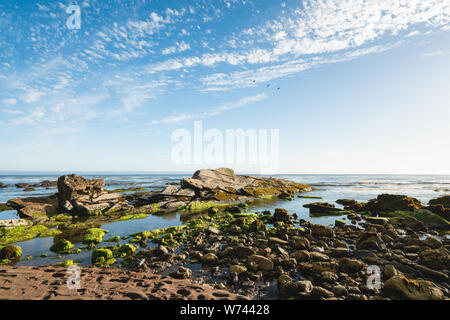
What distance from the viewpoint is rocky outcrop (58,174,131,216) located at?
20.4 metres

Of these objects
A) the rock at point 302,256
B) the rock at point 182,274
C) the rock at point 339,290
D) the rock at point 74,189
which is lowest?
the rock at point 182,274

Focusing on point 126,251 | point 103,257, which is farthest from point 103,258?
point 126,251

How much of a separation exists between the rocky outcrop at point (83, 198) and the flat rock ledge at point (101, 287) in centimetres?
1413

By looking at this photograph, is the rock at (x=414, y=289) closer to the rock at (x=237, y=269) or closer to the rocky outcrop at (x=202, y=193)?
the rock at (x=237, y=269)

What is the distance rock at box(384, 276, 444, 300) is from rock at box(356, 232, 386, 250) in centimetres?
384

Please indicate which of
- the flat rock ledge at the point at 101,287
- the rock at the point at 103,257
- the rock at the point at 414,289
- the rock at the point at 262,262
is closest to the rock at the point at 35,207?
the flat rock ledge at the point at 101,287

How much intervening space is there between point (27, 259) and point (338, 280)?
1391cm

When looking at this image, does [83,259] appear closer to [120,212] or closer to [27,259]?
[27,259]

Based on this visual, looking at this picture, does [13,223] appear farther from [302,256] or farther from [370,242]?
[370,242]

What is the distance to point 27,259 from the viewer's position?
9477mm

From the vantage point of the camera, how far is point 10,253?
31.4 feet

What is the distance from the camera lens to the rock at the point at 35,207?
718 inches
